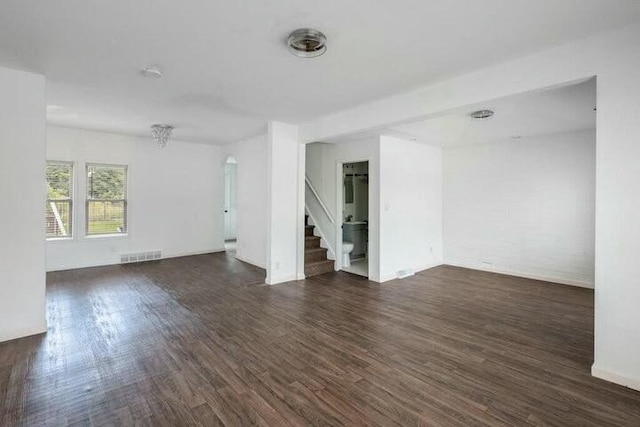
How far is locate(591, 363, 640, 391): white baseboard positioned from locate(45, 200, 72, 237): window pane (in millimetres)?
7801

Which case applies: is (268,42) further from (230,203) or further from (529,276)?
(230,203)

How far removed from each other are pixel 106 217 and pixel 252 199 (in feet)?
9.72

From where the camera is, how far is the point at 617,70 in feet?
7.31

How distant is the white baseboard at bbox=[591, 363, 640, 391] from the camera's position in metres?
2.22

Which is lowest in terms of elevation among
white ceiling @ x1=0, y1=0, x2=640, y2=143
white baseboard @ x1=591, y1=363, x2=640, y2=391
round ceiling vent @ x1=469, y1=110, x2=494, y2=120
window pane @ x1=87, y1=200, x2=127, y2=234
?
white baseboard @ x1=591, y1=363, x2=640, y2=391

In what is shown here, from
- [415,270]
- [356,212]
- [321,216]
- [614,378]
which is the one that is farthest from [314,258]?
[614,378]

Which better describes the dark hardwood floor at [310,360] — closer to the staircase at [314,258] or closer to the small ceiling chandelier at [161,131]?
the staircase at [314,258]

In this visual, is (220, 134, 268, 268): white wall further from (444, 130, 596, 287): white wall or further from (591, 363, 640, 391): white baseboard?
(591, 363, 640, 391): white baseboard

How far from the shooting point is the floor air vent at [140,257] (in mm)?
6414

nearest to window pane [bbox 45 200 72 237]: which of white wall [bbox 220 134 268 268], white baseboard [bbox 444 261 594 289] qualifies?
white wall [bbox 220 134 268 268]

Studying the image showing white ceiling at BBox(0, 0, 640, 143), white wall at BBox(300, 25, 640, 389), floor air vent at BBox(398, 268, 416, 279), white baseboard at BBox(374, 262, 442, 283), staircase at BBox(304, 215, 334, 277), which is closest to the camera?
white ceiling at BBox(0, 0, 640, 143)

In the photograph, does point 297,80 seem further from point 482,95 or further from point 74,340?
point 74,340

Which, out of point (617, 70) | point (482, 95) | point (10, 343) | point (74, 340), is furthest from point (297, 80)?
point (10, 343)

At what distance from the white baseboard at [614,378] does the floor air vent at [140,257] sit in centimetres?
723
